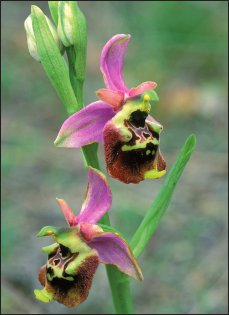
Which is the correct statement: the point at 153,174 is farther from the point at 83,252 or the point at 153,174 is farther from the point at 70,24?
the point at 70,24

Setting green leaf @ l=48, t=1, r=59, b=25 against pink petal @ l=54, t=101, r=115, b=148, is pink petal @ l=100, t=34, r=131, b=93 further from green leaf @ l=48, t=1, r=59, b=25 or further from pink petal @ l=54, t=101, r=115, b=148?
green leaf @ l=48, t=1, r=59, b=25

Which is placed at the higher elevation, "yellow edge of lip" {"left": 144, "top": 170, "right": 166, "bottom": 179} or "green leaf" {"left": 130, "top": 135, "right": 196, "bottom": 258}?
"yellow edge of lip" {"left": 144, "top": 170, "right": 166, "bottom": 179}

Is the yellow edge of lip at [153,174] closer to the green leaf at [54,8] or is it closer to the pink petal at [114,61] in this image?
the pink petal at [114,61]

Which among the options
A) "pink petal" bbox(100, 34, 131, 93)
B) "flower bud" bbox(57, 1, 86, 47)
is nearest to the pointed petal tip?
A: "pink petal" bbox(100, 34, 131, 93)

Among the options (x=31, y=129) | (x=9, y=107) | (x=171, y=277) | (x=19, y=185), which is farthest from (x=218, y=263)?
(x=9, y=107)

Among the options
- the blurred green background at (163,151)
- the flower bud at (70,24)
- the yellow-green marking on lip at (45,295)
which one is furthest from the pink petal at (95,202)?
the blurred green background at (163,151)

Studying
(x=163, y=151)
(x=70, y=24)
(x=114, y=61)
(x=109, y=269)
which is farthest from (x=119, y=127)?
(x=163, y=151)

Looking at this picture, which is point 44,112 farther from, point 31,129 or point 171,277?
point 171,277
